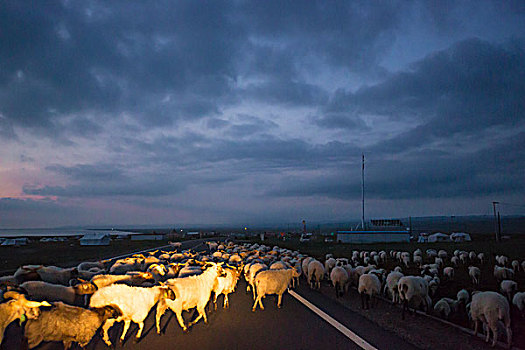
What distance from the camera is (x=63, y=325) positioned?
5.61 m

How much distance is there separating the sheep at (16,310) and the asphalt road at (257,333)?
4.90 ft

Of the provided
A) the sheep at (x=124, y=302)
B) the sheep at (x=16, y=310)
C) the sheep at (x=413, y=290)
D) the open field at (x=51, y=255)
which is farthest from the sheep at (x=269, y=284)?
the open field at (x=51, y=255)

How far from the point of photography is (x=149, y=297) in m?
6.84

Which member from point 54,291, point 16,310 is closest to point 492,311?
point 16,310

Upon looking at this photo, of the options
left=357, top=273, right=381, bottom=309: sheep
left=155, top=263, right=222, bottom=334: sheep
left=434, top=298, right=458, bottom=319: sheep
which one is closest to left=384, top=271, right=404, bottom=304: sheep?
left=357, top=273, right=381, bottom=309: sheep

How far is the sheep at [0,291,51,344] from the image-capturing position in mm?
5289

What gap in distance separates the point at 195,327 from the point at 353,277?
7.75 m

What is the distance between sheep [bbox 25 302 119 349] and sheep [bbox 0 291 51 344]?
0.14 meters

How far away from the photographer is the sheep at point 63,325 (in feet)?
17.7

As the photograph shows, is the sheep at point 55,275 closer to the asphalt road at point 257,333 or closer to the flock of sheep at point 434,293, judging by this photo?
the asphalt road at point 257,333

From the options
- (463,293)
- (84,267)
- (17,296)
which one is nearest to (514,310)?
(463,293)

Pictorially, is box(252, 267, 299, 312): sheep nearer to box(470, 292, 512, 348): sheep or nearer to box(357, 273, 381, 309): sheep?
box(357, 273, 381, 309): sheep

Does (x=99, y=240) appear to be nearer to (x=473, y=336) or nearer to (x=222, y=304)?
→ (x=222, y=304)

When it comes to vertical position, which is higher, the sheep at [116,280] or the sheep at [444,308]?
the sheep at [116,280]
